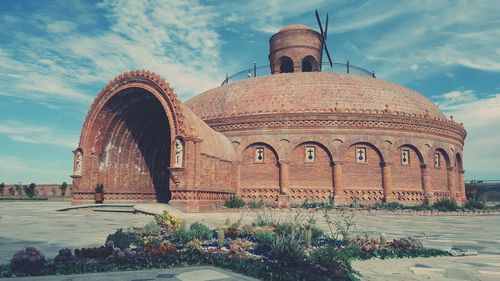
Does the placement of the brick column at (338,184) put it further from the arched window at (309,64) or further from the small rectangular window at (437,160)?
the arched window at (309,64)

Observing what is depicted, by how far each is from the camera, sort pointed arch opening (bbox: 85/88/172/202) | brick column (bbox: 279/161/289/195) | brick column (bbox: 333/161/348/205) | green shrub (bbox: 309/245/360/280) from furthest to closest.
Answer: brick column (bbox: 279/161/289/195)
pointed arch opening (bbox: 85/88/172/202)
brick column (bbox: 333/161/348/205)
green shrub (bbox: 309/245/360/280)

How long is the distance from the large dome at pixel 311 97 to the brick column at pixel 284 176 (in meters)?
3.69

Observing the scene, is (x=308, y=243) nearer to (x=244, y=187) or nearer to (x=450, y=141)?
(x=244, y=187)

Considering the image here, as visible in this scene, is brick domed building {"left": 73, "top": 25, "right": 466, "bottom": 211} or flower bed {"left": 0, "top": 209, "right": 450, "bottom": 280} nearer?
flower bed {"left": 0, "top": 209, "right": 450, "bottom": 280}

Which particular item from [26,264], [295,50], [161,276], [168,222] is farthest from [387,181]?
[26,264]

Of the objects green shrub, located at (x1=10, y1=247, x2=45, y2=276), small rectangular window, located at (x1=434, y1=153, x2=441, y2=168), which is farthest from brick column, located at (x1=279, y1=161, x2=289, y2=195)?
green shrub, located at (x1=10, y1=247, x2=45, y2=276)

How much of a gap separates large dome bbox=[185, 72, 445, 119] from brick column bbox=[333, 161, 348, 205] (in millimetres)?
4052

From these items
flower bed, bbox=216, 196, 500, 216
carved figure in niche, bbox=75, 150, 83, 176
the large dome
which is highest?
the large dome

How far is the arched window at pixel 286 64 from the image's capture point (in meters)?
35.5

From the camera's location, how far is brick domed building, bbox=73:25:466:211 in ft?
79.1

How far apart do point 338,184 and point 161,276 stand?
65.7ft

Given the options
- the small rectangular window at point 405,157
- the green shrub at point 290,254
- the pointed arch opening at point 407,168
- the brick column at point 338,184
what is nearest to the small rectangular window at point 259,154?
the brick column at point 338,184

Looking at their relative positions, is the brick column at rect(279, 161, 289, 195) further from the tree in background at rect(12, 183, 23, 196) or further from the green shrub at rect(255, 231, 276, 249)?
the tree in background at rect(12, 183, 23, 196)

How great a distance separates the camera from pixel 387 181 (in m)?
24.5
